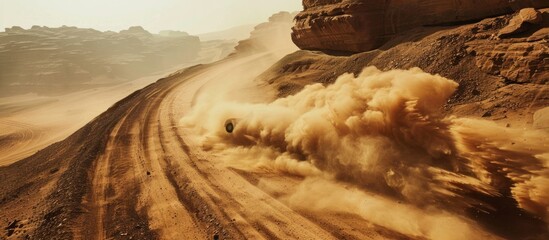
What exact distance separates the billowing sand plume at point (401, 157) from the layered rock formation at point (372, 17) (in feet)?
17.3

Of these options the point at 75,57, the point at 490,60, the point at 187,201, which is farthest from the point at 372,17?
the point at 75,57

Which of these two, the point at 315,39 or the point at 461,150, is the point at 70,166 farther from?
the point at 315,39

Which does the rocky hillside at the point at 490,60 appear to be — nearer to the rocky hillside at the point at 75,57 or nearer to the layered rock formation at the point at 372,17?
the layered rock formation at the point at 372,17

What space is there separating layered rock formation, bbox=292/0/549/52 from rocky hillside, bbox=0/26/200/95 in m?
63.6

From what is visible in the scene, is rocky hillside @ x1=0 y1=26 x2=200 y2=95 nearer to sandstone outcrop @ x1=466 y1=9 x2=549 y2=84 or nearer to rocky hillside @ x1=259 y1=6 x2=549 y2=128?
rocky hillside @ x1=259 y1=6 x2=549 y2=128

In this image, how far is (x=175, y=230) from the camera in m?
6.53

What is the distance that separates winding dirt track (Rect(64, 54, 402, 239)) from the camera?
6.26 m

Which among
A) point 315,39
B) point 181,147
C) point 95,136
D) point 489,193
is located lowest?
A: point 489,193

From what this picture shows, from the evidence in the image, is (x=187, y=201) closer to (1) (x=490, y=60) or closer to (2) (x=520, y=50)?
(1) (x=490, y=60)


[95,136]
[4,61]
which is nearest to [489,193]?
[95,136]

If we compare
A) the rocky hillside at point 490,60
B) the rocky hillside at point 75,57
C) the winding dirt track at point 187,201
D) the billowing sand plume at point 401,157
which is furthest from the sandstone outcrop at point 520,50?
the rocky hillside at point 75,57

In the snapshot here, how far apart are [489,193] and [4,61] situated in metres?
91.5

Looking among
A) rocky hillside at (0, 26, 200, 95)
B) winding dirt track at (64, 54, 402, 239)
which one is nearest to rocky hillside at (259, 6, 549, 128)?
winding dirt track at (64, 54, 402, 239)

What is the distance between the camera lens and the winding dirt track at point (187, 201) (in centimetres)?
626
